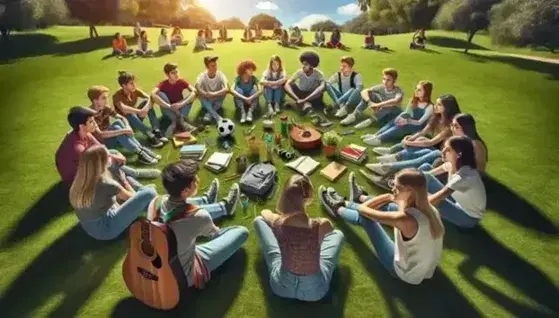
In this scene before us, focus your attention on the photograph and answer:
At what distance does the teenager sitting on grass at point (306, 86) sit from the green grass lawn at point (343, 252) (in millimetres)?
1347

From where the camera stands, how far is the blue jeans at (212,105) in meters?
7.70

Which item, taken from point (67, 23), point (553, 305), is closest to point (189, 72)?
point (67, 23)

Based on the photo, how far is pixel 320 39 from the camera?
14281 millimetres

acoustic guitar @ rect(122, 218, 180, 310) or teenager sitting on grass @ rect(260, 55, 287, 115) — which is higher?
teenager sitting on grass @ rect(260, 55, 287, 115)

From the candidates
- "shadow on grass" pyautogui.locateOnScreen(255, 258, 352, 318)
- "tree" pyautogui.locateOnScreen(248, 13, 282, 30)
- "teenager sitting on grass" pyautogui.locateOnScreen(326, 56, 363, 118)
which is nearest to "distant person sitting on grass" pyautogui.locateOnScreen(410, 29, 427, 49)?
"tree" pyautogui.locateOnScreen(248, 13, 282, 30)

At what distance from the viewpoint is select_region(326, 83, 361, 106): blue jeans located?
26.1 feet

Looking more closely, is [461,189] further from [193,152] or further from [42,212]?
[42,212]

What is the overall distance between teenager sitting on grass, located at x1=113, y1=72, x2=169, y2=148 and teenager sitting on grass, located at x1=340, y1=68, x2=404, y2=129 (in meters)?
3.48

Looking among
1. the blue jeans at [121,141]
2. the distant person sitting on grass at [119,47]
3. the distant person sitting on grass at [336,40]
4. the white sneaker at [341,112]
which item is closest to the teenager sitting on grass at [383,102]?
the white sneaker at [341,112]

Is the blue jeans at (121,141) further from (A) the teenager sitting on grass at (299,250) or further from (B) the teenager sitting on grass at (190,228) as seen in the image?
(A) the teenager sitting on grass at (299,250)

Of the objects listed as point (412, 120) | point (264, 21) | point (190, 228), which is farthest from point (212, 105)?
point (264, 21)

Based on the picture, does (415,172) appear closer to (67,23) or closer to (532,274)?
(532,274)

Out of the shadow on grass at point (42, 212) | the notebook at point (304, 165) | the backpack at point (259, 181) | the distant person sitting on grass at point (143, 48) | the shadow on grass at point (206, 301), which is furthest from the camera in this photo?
the distant person sitting on grass at point (143, 48)

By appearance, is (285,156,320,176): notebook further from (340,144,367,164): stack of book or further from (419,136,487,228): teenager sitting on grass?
(419,136,487,228): teenager sitting on grass
